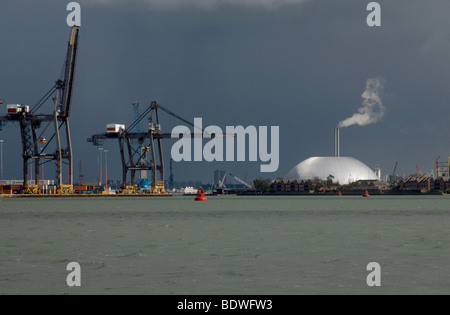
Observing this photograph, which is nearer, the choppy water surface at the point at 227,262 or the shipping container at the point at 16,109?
the choppy water surface at the point at 227,262

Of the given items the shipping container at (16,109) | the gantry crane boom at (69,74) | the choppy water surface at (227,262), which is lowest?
the choppy water surface at (227,262)

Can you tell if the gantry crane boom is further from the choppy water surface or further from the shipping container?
the choppy water surface

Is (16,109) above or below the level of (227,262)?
above

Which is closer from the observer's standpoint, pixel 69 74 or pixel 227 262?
pixel 227 262

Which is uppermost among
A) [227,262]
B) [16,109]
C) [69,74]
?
[69,74]

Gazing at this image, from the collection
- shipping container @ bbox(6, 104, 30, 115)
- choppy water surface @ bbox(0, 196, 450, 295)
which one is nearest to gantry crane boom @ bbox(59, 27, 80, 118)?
shipping container @ bbox(6, 104, 30, 115)

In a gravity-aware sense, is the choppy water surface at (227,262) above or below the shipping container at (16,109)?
below

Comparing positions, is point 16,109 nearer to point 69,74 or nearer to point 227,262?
point 69,74

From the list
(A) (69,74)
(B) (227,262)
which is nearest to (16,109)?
(A) (69,74)

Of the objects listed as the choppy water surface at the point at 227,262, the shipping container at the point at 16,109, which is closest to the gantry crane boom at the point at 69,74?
the shipping container at the point at 16,109

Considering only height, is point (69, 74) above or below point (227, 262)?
above

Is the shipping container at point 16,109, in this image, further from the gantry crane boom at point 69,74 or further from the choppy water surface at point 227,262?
the choppy water surface at point 227,262

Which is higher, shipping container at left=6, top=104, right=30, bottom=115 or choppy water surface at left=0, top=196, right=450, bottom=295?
shipping container at left=6, top=104, right=30, bottom=115
